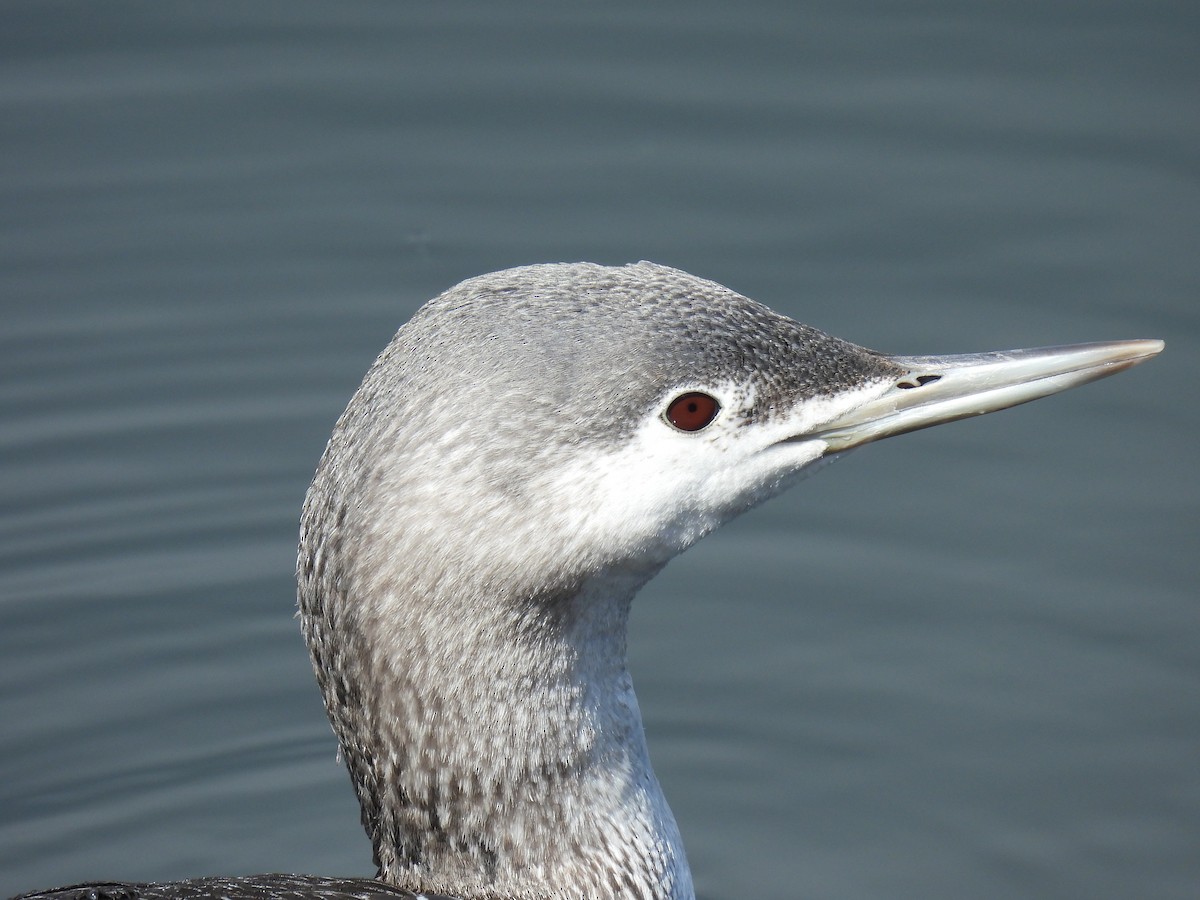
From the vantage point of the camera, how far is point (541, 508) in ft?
10.1

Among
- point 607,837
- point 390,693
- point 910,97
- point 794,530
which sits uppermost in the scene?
point 910,97

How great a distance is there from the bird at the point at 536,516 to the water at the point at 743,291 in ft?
5.53

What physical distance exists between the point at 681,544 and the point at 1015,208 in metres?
3.79

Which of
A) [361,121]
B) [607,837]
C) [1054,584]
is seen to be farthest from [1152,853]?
[361,121]

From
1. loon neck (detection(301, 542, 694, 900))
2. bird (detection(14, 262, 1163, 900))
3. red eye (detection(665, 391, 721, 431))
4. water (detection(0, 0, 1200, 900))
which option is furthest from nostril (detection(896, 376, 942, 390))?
water (detection(0, 0, 1200, 900))

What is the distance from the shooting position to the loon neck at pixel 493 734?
3195 millimetres

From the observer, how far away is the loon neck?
10.5ft

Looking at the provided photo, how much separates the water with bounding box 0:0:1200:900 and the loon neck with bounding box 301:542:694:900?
1565mm

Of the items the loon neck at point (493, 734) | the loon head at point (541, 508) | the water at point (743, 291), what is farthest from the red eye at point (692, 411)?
the water at point (743, 291)

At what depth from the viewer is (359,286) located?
6441mm

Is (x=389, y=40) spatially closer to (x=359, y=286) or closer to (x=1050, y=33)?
(x=359, y=286)

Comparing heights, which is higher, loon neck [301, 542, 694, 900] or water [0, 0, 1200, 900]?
water [0, 0, 1200, 900]

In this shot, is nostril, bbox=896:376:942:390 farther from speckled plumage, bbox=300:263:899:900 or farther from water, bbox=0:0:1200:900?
water, bbox=0:0:1200:900

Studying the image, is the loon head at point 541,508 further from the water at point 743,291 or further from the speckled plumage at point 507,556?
the water at point 743,291
